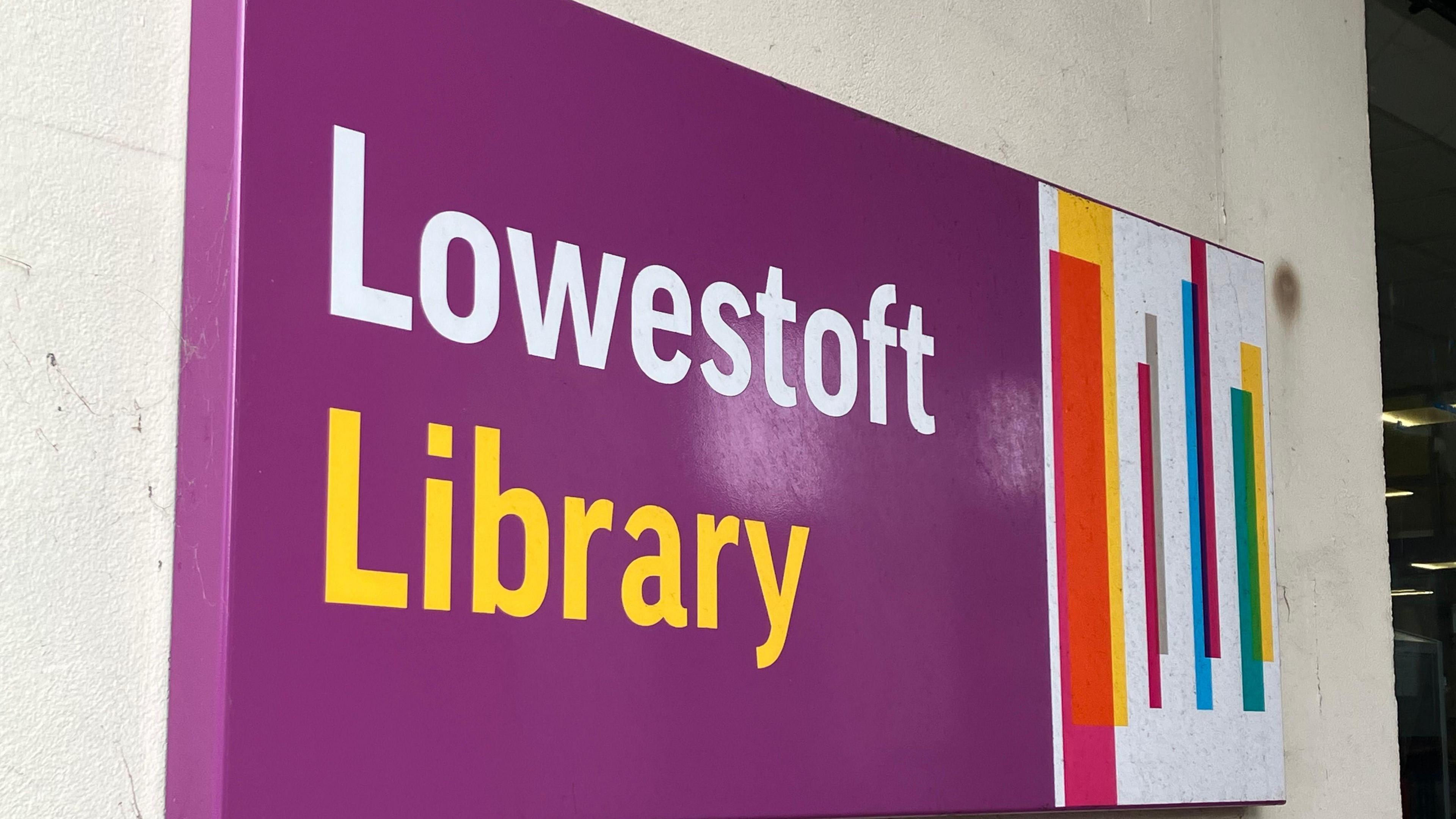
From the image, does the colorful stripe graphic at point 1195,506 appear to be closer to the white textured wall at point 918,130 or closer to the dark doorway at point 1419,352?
the white textured wall at point 918,130

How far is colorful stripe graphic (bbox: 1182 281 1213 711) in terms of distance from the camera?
201 cm

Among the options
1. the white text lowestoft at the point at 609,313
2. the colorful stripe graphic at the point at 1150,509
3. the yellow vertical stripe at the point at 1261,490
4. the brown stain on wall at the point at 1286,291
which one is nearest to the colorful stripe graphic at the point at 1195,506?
the colorful stripe graphic at the point at 1150,509

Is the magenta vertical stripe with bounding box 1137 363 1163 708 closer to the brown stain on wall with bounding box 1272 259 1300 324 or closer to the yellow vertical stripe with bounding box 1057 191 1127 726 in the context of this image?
the yellow vertical stripe with bounding box 1057 191 1127 726

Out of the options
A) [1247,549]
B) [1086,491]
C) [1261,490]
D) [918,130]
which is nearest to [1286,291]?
[1261,490]

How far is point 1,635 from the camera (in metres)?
1.03

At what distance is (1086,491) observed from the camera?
188 cm

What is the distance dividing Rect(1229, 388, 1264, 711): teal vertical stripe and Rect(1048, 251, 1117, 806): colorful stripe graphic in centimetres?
35

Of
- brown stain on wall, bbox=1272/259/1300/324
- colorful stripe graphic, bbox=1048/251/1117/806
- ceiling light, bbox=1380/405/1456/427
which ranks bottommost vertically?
colorful stripe graphic, bbox=1048/251/1117/806

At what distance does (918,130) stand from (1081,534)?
0.57 meters

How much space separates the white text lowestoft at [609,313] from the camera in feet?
3.82

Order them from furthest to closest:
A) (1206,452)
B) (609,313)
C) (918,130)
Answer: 1. (1206,452)
2. (918,130)
3. (609,313)

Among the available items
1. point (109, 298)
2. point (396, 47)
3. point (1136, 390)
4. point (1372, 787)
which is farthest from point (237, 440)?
point (1372, 787)

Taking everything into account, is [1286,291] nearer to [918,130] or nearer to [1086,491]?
[1086,491]

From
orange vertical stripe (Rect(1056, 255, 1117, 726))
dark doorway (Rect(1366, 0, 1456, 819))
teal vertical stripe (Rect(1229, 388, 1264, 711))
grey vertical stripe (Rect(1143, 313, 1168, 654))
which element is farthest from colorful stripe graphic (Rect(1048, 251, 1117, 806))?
dark doorway (Rect(1366, 0, 1456, 819))
